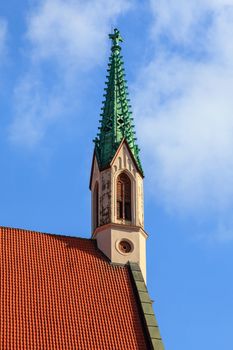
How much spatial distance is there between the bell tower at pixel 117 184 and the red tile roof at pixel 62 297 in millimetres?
1040

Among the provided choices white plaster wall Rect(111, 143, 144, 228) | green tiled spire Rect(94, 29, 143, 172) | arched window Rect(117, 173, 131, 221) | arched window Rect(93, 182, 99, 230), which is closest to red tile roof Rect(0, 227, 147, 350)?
arched window Rect(93, 182, 99, 230)

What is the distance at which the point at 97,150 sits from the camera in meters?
38.4

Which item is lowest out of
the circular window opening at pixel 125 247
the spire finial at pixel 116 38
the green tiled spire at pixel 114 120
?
the circular window opening at pixel 125 247

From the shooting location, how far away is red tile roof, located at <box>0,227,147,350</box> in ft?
97.9

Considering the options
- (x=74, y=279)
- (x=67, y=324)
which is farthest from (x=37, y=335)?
(x=74, y=279)

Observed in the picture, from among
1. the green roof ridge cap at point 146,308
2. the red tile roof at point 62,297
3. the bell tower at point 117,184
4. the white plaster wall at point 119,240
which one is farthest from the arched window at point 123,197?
the green roof ridge cap at point 146,308

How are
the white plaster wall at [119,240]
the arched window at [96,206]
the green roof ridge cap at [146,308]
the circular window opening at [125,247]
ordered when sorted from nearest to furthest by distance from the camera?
the green roof ridge cap at [146,308] → the white plaster wall at [119,240] → the circular window opening at [125,247] → the arched window at [96,206]

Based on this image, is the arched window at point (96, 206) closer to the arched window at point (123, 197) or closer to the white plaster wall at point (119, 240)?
the white plaster wall at point (119, 240)

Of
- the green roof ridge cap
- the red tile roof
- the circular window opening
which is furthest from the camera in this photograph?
the circular window opening

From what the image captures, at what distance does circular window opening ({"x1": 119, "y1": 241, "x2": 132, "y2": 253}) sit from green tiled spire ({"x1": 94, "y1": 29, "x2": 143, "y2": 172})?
4.06 m

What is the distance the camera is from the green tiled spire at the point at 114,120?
37.8 m

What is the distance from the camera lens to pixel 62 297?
104 ft

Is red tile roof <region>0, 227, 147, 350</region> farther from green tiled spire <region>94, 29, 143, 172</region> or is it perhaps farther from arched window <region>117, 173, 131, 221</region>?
green tiled spire <region>94, 29, 143, 172</region>

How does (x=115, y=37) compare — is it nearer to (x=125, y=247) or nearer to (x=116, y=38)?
(x=116, y=38)
